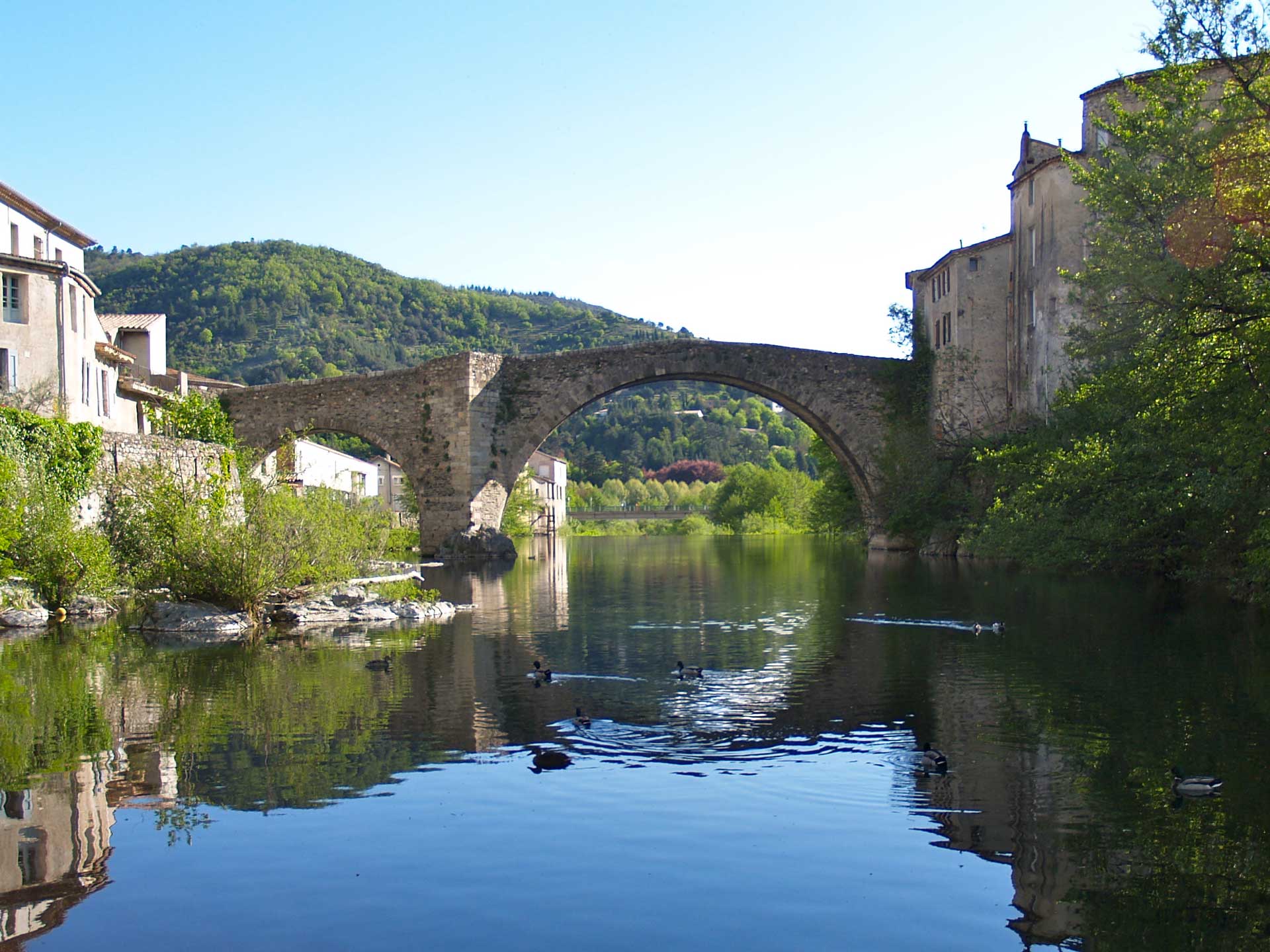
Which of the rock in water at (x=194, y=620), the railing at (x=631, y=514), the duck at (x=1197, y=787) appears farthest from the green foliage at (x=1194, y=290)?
the railing at (x=631, y=514)

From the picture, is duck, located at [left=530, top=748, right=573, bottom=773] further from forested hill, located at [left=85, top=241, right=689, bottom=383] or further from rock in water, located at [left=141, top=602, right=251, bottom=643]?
forested hill, located at [left=85, top=241, right=689, bottom=383]

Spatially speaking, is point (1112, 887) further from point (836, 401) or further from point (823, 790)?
point (836, 401)

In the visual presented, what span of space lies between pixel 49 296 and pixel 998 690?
72.3 feet

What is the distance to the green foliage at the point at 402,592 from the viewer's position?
1852 cm

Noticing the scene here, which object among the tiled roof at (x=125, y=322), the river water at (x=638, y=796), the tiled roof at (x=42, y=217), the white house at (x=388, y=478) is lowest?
the river water at (x=638, y=796)

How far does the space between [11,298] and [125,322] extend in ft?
46.0

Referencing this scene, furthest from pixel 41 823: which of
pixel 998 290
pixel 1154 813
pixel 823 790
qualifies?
pixel 998 290

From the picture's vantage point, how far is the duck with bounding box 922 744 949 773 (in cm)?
761

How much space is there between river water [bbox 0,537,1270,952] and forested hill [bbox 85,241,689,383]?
237 feet

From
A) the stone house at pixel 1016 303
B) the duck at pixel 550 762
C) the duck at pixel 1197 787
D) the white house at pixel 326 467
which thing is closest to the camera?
the duck at pixel 1197 787

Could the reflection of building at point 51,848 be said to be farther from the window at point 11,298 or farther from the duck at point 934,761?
the window at point 11,298

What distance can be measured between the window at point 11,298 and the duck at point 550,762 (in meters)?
21.2

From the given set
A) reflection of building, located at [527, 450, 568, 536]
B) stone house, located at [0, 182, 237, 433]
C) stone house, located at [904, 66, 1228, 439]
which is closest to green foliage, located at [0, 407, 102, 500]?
stone house, located at [0, 182, 237, 433]

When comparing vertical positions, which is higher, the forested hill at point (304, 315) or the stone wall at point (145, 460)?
the forested hill at point (304, 315)
